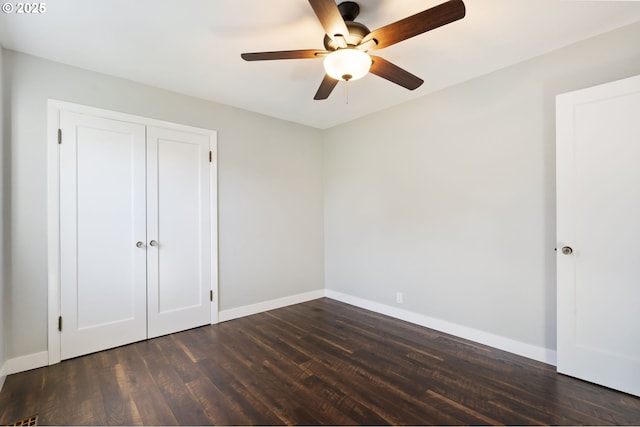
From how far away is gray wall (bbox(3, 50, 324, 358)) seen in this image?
7.90ft

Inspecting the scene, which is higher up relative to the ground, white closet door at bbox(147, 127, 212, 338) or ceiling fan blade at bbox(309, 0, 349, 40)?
ceiling fan blade at bbox(309, 0, 349, 40)

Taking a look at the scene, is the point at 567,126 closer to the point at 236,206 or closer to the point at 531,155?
the point at 531,155

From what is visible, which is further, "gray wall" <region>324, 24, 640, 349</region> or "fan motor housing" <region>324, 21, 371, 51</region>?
"gray wall" <region>324, 24, 640, 349</region>

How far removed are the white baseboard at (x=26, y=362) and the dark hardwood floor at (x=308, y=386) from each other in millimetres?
66

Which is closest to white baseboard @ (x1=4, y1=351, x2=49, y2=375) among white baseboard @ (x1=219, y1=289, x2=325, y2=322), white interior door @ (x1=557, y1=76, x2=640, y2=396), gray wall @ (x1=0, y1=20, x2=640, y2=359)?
gray wall @ (x1=0, y1=20, x2=640, y2=359)

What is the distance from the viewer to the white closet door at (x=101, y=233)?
2.61m

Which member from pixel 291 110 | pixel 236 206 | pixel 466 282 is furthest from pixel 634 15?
pixel 236 206

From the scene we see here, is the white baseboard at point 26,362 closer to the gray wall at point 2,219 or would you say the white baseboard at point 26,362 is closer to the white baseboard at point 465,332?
the gray wall at point 2,219

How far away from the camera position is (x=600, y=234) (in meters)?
2.15

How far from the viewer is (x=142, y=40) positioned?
7.48 feet

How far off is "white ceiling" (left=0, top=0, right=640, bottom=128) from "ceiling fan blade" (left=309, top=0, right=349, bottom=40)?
1.24ft

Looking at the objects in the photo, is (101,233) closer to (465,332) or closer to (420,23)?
(420,23)

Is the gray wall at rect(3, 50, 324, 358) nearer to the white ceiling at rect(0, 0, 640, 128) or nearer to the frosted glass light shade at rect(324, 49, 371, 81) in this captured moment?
the white ceiling at rect(0, 0, 640, 128)

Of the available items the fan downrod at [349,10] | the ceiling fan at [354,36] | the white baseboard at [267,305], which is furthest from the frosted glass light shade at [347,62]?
the white baseboard at [267,305]
